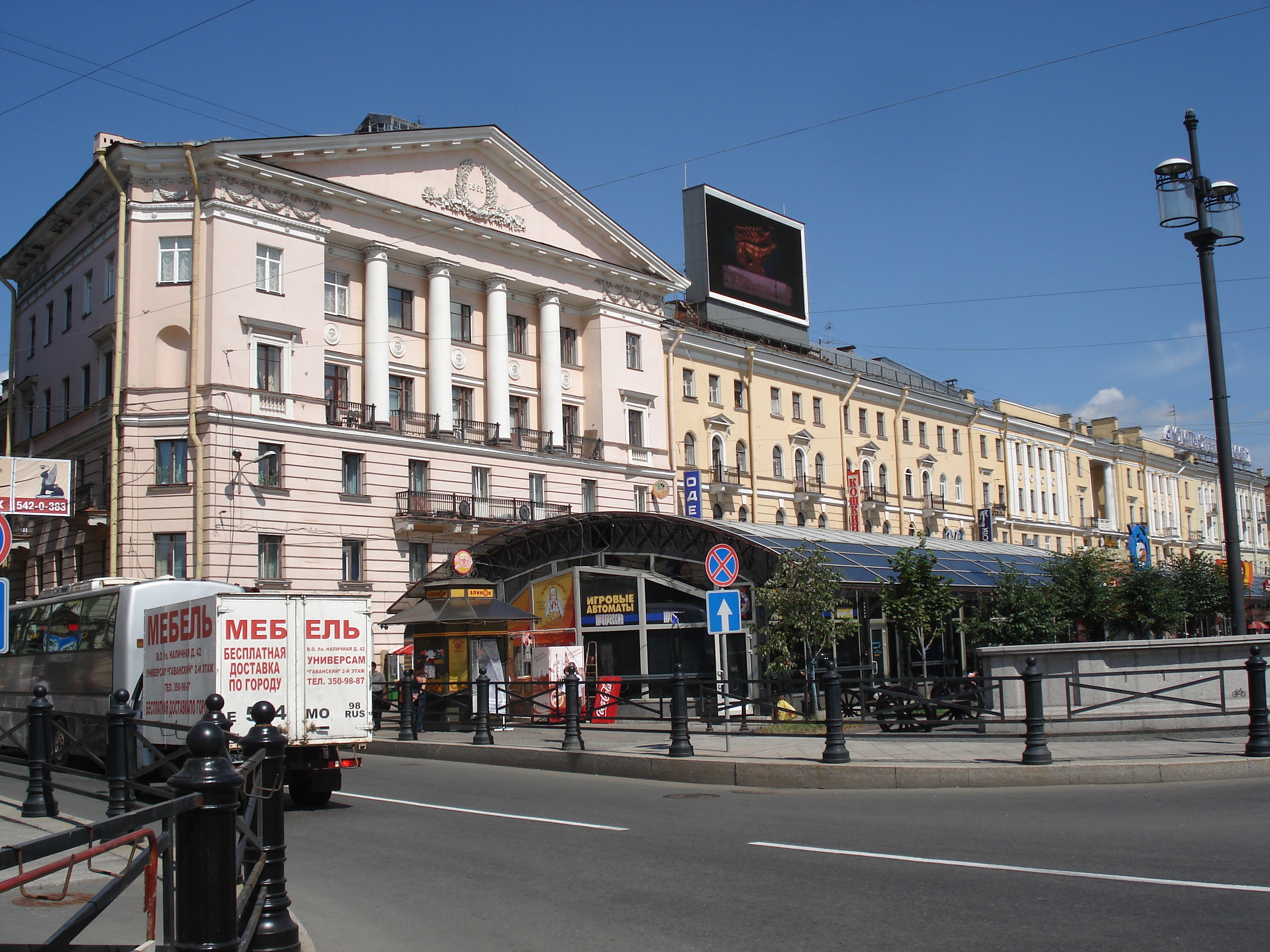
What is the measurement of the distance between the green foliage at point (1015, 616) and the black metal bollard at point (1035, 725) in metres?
15.6

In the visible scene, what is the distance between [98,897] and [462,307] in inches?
1736

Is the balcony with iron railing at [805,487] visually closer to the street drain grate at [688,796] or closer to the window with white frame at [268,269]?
the window with white frame at [268,269]

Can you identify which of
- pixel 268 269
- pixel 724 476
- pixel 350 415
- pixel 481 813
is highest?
pixel 268 269

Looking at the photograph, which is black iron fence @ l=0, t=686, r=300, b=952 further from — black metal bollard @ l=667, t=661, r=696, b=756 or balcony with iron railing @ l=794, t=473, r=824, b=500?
balcony with iron railing @ l=794, t=473, r=824, b=500

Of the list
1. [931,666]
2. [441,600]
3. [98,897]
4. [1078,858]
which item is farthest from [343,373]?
[98,897]

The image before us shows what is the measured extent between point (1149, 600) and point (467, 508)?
78.2ft

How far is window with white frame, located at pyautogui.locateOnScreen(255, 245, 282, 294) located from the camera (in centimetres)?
3934

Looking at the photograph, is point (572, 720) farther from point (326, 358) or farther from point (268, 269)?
point (268, 269)

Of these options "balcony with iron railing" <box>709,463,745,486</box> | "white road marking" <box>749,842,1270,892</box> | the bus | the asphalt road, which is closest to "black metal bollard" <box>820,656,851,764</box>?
the asphalt road

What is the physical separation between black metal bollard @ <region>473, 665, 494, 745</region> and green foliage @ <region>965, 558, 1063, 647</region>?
550 inches

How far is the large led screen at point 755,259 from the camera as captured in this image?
57156mm

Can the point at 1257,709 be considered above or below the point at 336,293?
below

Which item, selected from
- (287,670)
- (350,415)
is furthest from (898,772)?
(350,415)

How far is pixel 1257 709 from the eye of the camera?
14070 millimetres
